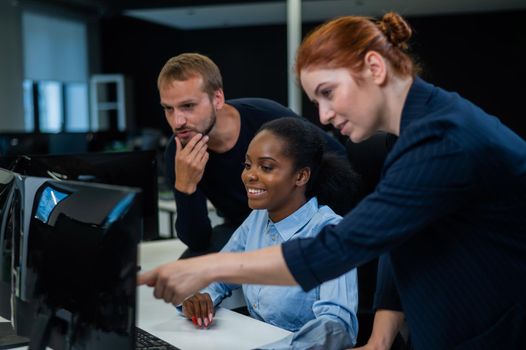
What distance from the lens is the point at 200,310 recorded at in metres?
1.44

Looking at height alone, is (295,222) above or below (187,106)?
below

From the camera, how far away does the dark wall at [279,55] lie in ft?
30.2

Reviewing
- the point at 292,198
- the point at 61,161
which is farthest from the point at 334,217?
the point at 61,161

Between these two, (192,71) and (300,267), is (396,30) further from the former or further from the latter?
(192,71)

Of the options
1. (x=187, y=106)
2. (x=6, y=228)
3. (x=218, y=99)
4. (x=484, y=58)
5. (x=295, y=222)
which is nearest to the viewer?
(x=6, y=228)

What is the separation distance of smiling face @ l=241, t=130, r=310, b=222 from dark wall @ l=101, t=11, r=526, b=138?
760 cm

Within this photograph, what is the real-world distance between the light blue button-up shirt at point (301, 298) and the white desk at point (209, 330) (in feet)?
0.25

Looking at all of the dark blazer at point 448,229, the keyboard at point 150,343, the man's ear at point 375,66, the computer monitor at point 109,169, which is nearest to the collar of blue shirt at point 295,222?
the keyboard at point 150,343

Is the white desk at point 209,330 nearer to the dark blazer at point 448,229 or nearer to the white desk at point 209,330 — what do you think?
the white desk at point 209,330

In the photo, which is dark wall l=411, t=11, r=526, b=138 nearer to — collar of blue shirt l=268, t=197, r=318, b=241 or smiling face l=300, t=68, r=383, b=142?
collar of blue shirt l=268, t=197, r=318, b=241

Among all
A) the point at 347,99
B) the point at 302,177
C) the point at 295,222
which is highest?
the point at 347,99

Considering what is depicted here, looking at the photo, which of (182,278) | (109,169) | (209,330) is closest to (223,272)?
(182,278)

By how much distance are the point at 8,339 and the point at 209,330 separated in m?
0.46

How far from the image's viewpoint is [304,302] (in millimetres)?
1474
